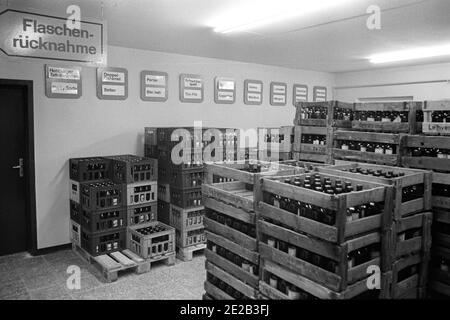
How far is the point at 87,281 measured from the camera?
14.9 feet

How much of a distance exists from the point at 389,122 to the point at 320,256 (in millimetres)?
2279

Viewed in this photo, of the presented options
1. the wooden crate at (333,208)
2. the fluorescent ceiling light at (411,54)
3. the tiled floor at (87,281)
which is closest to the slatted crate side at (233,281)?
the wooden crate at (333,208)

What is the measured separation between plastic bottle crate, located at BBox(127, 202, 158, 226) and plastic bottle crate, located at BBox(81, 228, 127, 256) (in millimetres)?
193

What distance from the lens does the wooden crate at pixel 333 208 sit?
2482mm

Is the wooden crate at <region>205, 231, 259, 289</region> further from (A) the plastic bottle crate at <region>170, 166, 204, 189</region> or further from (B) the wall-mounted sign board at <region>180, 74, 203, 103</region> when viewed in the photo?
(B) the wall-mounted sign board at <region>180, 74, 203, 103</region>

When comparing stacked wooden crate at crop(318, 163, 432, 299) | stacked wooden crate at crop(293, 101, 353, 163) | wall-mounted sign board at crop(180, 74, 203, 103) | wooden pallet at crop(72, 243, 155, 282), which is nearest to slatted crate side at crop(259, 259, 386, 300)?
stacked wooden crate at crop(318, 163, 432, 299)

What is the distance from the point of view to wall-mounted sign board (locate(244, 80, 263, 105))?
7812 mm

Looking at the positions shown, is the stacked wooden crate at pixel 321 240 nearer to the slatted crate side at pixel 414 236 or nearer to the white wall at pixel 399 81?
the slatted crate side at pixel 414 236

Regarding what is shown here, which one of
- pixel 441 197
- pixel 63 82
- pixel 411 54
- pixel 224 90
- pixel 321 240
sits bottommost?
pixel 321 240

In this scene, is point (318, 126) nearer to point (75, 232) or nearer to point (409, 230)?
point (409, 230)

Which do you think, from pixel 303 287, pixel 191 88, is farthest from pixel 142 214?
pixel 303 287

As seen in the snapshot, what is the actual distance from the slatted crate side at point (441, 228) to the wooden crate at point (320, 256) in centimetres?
121

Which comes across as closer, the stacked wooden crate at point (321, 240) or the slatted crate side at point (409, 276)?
the stacked wooden crate at point (321, 240)
